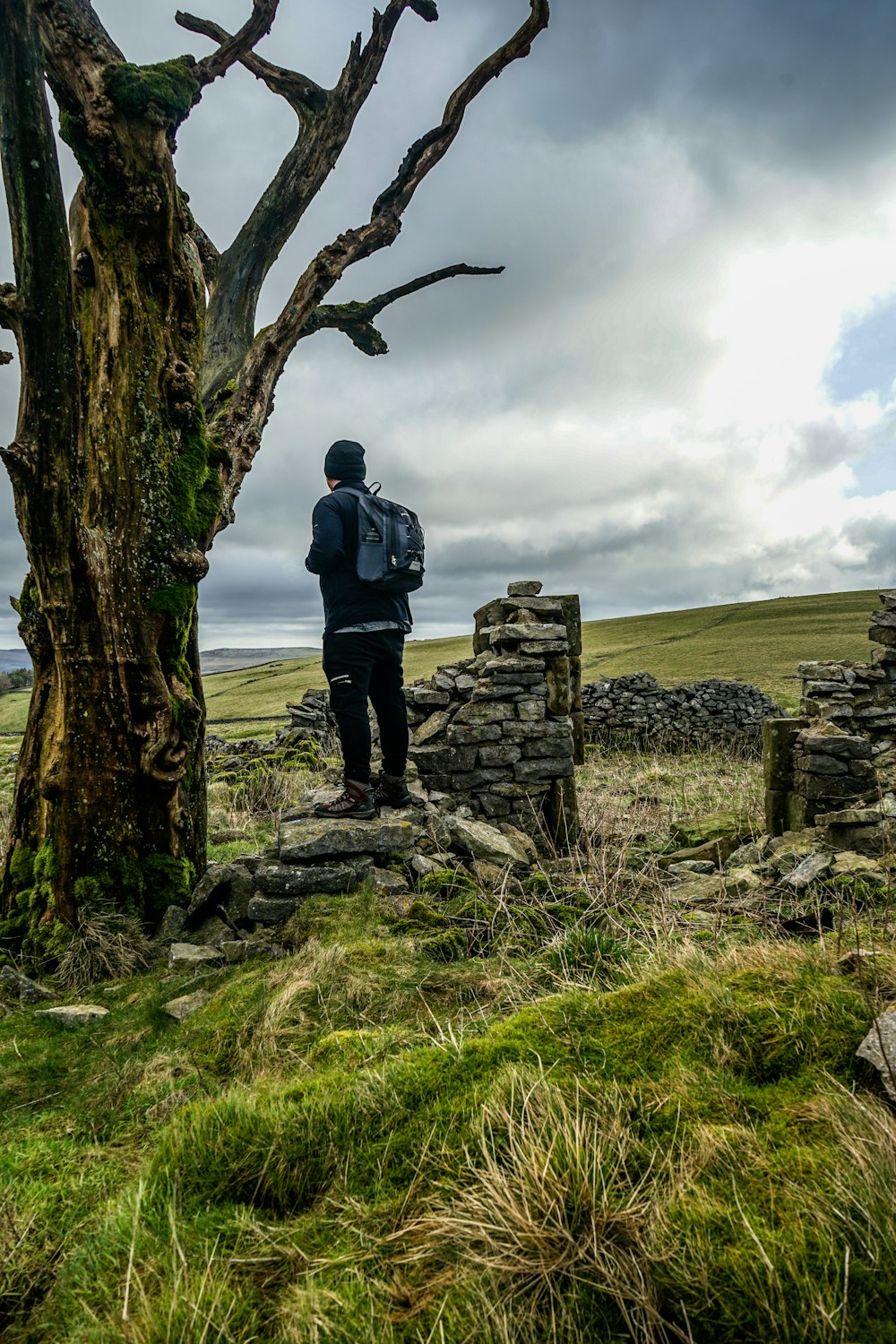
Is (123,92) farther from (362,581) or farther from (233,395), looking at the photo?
(362,581)

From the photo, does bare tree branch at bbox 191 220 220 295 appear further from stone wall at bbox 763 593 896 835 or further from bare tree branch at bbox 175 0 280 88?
stone wall at bbox 763 593 896 835

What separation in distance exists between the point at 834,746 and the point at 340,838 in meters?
6.51

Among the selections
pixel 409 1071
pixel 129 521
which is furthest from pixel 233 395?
pixel 409 1071

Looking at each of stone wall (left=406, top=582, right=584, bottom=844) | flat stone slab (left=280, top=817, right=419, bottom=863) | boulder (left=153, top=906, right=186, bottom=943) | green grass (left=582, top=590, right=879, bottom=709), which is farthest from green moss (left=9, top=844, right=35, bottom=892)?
green grass (left=582, top=590, right=879, bottom=709)

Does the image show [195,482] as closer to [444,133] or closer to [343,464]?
[343,464]

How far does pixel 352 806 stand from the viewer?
5.24 meters

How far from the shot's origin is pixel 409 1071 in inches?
82.9

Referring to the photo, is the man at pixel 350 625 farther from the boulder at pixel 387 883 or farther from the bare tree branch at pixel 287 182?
the bare tree branch at pixel 287 182

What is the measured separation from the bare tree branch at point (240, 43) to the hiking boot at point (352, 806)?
21.6 feet

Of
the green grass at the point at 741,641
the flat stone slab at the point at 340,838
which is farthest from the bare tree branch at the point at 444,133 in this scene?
the green grass at the point at 741,641

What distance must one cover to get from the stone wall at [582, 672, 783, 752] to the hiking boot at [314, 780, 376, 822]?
14885mm

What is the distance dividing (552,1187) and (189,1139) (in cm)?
110

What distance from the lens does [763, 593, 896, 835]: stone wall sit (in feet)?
26.5

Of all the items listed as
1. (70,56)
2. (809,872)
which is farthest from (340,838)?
(70,56)
